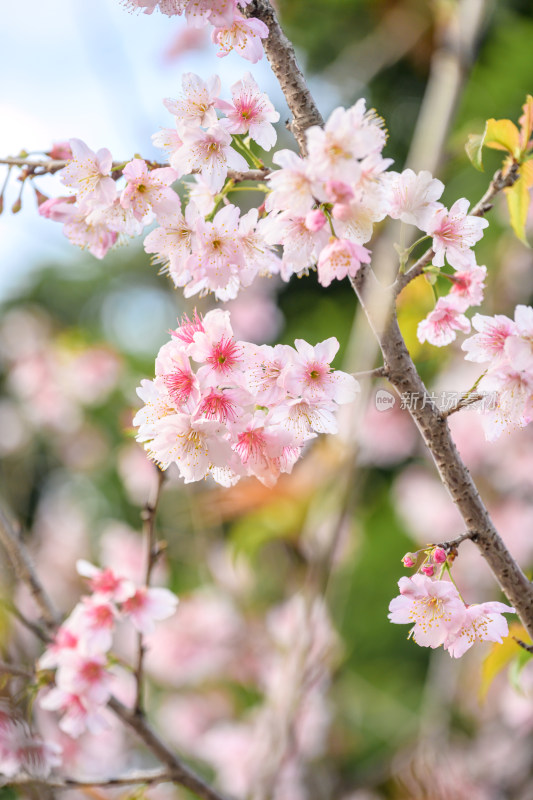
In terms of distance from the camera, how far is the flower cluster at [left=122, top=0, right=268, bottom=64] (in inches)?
19.8

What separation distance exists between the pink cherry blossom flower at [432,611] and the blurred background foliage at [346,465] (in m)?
0.43

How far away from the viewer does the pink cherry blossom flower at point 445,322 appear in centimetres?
61

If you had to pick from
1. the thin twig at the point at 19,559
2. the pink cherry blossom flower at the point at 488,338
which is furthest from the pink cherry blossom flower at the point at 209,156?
the thin twig at the point at 19,559

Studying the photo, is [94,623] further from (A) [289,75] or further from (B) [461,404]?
(A) [289,75]

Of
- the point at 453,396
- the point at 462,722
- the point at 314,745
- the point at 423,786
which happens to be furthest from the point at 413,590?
the point at 462,722

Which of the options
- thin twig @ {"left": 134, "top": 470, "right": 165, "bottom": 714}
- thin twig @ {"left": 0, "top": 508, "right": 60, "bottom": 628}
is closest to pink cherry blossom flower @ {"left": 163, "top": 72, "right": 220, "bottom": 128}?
thin twig @ {"left": 134, "top": 470, "right": 165, "bottom": 714}

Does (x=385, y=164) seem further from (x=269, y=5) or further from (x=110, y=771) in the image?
(x=110, y=771)

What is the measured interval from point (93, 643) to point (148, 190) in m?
0.50

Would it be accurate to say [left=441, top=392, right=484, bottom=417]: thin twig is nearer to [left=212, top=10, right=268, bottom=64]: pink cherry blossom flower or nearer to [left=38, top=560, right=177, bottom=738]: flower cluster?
[left=212, top=10, right=268, bottom=64]: pink cherry blossom flower

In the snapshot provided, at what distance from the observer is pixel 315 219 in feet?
1.57

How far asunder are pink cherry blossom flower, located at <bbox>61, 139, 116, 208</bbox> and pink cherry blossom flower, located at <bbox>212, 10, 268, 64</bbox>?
13 cm

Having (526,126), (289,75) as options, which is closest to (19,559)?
(289,75)

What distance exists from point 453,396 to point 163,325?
2.60m

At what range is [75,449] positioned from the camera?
3072mm
